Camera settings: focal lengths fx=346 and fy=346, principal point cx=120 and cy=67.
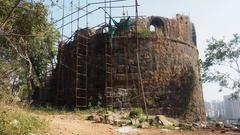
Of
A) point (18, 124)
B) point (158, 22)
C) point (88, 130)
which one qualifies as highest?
point (158, 22)

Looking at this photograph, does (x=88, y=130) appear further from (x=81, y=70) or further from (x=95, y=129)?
(x=81, y=70)

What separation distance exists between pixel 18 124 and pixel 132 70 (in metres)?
8.72

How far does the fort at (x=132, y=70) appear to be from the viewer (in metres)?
14.8

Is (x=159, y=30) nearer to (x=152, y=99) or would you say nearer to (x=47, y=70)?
(x=152, y=99)

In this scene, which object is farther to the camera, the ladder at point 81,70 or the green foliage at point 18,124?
the ladder at point 81,70

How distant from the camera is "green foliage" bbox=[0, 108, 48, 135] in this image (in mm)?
6391

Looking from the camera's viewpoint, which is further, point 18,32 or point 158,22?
point 158,22

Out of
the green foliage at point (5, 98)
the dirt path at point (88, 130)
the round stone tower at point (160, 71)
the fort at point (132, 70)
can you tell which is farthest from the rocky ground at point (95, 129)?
the round stone tower at point (160, 71)

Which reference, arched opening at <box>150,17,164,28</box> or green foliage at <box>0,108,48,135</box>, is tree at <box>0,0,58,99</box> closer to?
green foliage at <box>0,108,48,135</box>

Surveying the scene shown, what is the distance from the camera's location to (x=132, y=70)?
1499 cm

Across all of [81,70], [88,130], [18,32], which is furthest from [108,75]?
[18,32]

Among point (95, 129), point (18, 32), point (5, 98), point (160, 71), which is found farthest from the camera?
point (160, 71)

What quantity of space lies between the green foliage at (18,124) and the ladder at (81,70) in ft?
24.2

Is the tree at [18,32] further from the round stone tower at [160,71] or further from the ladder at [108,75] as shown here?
the round stone tower at [160,71]
